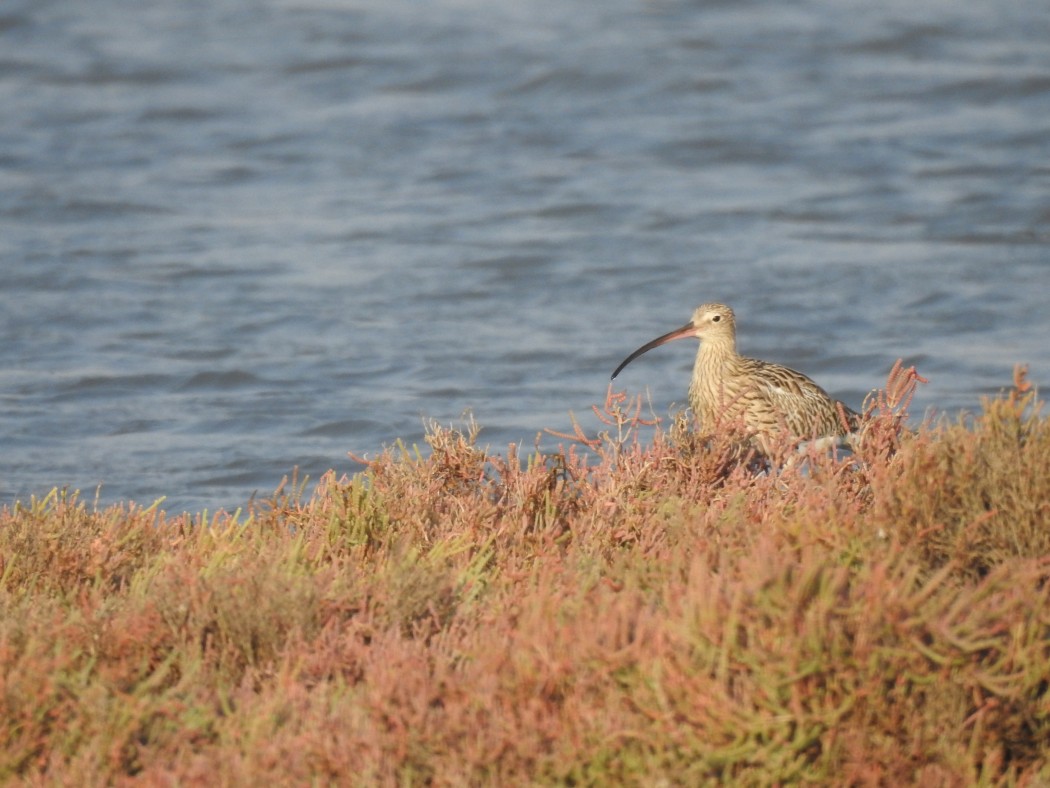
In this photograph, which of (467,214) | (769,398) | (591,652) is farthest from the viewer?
(467,214)

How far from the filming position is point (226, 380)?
11.0 metres

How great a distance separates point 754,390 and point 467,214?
27.8 feet

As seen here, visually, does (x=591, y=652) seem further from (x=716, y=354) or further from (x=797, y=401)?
(x=716, y=354)

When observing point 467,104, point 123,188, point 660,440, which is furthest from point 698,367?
point 467,104

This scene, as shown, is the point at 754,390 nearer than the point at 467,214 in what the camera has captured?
Yes

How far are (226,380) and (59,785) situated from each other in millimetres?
7131

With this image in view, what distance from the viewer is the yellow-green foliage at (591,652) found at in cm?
396

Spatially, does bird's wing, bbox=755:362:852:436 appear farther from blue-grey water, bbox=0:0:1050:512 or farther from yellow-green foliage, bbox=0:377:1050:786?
yellow-green foliage, bbox=0:377:1050:786

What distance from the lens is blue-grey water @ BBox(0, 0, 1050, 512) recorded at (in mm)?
10609

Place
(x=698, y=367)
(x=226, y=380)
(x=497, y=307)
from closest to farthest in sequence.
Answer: (x=698, y=367), (x=226, y=380), (x=497, y=307)

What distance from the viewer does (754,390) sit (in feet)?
25.2

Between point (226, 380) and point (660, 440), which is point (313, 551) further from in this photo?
point (226, 380)

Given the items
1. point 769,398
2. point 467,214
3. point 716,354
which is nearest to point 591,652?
point 769,398

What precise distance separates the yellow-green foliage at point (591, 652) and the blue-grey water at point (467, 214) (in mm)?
3313
